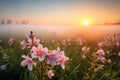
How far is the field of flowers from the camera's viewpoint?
3.43ft

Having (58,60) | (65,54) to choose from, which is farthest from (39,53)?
(65,54)

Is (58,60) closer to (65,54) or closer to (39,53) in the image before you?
(39,53)

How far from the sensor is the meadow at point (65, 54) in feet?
4.06

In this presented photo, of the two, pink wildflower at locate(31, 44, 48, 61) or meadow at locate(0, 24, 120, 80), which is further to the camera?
meadow at locate(0, 24, 120, 80)

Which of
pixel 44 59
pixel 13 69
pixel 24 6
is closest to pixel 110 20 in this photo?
pixel 24 6

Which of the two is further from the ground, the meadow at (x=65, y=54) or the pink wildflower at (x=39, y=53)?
the pink wildflower at (x=39, y=53)

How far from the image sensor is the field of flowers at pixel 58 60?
41.1 inches

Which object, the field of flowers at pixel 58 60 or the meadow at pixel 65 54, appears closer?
the field of flowers at pixel 58 60

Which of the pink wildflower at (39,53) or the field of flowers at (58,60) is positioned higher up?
the pink wildflower at (39,53)

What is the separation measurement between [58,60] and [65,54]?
107cm

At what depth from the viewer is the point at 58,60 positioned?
1.04 meters

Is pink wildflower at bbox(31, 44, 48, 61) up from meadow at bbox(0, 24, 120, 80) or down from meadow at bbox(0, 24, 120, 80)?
up

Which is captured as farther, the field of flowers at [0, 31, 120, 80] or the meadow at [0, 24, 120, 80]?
the meadow at [0, 24, 120, 80]

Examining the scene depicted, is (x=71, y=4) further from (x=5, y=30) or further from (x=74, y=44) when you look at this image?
(x=5, y=30)
